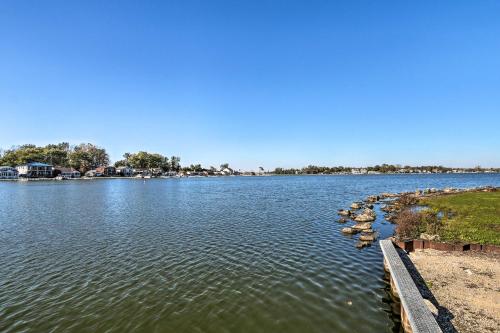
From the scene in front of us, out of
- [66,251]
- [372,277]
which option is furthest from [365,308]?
[66,251]

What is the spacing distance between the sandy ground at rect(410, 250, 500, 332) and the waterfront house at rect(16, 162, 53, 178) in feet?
741

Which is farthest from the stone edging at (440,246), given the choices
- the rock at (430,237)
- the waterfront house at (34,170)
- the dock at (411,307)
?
the waterfront house at (34,170)

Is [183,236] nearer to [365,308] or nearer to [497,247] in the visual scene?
[365,308]

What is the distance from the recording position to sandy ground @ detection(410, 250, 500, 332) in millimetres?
11141

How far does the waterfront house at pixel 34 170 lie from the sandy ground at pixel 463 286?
741 ft

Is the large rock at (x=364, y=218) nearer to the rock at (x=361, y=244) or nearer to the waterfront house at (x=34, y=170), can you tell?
the rock at (x=361, y=244)

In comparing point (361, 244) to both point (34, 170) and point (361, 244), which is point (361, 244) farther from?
point (34, 170)

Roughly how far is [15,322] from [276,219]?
28700 millimetres

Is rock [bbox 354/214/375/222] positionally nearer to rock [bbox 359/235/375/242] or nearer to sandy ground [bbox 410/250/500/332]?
rock [bbox 359/235/375/242]

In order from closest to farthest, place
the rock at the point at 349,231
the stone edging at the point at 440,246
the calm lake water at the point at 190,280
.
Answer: the calm lake water at the point at 190,280 → the stone edging at the point at 440,246 → the rock at the point at 349,231

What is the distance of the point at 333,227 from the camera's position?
3219 centimetres

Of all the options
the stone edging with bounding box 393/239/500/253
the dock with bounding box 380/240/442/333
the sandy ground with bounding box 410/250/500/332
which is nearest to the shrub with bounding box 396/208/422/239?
the stone edging with bounding box 393/239/500/253

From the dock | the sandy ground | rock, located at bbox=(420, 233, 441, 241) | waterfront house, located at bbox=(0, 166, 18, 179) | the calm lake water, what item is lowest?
the calm lake water

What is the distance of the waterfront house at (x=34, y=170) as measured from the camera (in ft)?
600
